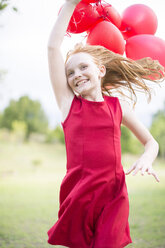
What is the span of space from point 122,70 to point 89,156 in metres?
0.68

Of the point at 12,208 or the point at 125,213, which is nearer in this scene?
the point at 125,213

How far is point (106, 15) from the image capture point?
2.24 meters

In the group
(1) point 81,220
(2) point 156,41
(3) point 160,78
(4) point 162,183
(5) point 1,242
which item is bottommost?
(4) point 162,183

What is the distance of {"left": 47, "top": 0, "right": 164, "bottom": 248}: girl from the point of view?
1.80 meters

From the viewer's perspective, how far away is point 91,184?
5.91 feet

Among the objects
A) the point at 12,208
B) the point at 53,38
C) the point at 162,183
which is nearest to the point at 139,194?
the point at 162,183

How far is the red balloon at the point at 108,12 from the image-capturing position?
2.21 metres

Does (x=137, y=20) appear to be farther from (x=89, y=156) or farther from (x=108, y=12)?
(x=89, y=156)

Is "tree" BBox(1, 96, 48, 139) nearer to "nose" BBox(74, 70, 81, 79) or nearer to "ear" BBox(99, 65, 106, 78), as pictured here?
"ear" BBox(99, 65, 106, 78)

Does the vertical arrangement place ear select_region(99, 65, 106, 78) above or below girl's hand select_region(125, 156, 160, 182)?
above

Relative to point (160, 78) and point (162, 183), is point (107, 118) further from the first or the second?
point (162, 183)

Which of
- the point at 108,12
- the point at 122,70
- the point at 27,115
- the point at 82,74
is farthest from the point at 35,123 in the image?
the point at 82,74

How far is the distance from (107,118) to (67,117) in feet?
0.80

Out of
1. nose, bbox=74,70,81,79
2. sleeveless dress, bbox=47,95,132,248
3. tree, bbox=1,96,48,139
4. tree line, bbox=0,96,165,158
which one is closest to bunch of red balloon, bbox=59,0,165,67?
nose, bbox=74,70,81,79
